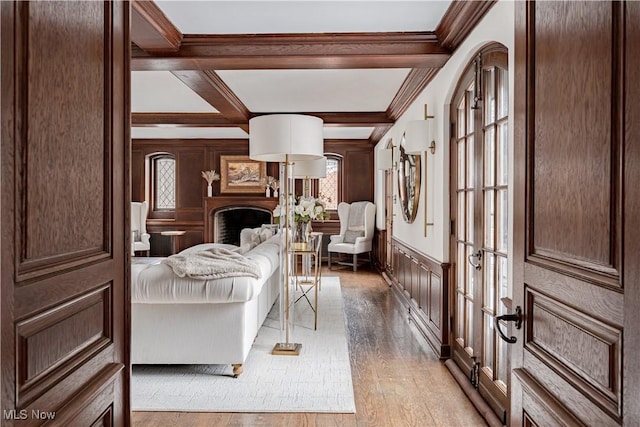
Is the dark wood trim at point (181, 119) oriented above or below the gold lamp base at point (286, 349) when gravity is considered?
above

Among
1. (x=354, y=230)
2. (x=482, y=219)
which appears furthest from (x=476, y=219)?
(x=354, y=230)

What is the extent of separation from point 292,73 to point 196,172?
5265mm

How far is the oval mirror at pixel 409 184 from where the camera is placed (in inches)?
187

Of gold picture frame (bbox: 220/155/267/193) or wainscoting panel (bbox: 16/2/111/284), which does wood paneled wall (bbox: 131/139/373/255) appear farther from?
wainscoting panel (bbox: 16/2/111/284)

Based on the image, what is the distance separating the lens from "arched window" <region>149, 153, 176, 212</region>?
9711mm

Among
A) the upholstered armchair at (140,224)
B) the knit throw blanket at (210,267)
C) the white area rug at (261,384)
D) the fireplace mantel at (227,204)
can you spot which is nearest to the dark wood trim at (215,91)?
the knit throw blanket at (210,267)

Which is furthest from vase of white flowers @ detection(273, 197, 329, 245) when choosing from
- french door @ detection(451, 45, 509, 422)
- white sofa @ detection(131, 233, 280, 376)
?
french door @ detection(451, 45, 509, 422)

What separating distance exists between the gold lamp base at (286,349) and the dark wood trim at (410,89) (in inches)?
101

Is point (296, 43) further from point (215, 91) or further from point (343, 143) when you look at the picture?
point (343, 143)

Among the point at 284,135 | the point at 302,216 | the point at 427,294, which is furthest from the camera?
the point at 302,216

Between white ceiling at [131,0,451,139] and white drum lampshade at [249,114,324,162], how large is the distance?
643 millimetres

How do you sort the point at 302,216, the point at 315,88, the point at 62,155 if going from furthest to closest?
the point at 315,88, the point at 302,216, the point at 62,155

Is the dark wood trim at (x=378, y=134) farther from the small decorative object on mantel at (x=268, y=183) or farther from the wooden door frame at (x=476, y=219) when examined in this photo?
the wooden door frame at (x=476, y=219)

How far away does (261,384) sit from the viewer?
10.7 feet
